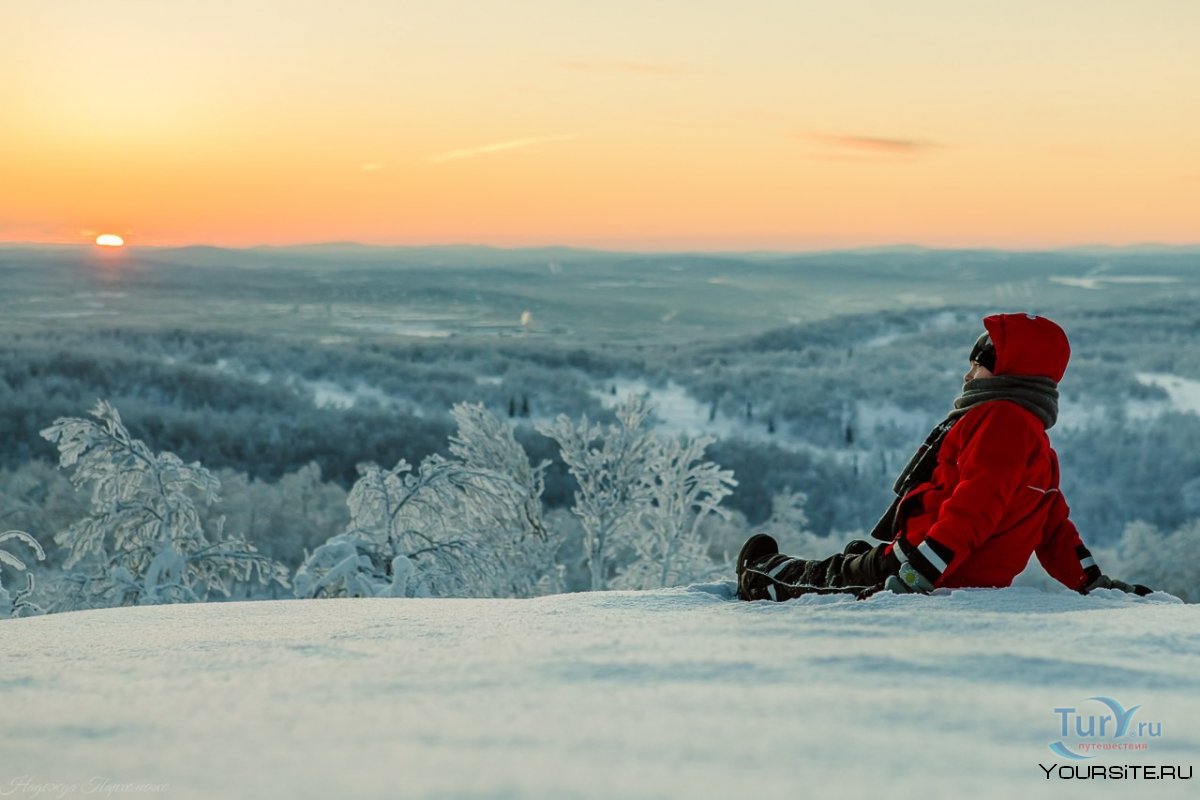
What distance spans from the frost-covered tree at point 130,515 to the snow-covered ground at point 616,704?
24.5ft

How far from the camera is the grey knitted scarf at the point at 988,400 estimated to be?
4020 mm

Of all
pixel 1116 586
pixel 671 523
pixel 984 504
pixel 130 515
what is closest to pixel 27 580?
pixel 130 515

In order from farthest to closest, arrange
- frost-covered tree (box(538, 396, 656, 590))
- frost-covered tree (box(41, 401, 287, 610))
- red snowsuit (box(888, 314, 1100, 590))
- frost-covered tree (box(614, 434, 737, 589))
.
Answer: frost-covered tree (box(538, 396, 656, 590)) → frost-covered tree (box(614, 434, 737, 589)) → frost-covered tree (box(41, 401, 287, 610)) → red snowsuit (box(888, 314, 1100, 590))

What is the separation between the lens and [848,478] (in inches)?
3022

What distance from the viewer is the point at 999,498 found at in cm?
384

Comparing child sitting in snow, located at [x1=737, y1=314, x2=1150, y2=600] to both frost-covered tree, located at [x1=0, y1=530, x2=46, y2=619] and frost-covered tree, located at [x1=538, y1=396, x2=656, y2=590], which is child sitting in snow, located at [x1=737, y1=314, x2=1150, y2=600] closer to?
frost-covered tree, located at [x1=0, y1=530, x2=46, y2=619]

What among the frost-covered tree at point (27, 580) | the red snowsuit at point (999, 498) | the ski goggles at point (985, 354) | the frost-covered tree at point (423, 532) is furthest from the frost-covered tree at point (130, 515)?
the ski goggles at point (985, 354)

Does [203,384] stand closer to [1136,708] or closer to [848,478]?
[848,478]

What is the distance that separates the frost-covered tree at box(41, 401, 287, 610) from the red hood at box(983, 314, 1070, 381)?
798 cm

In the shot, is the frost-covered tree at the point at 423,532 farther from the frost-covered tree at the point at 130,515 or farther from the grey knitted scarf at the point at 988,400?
the grey knitted scarf at the point at 988,400

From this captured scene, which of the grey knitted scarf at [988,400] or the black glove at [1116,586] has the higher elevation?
the grey knitted scarf at [988,400]

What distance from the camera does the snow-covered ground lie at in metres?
1.94

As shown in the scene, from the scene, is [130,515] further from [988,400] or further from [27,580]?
[988,400]

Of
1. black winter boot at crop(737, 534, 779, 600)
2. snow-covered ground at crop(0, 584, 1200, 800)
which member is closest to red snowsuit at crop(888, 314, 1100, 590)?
snow-covered ground at crop(0, 584, 1200, 800)
